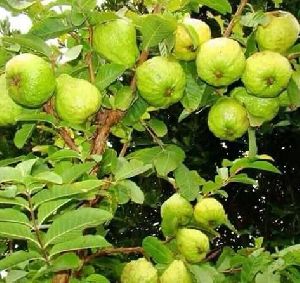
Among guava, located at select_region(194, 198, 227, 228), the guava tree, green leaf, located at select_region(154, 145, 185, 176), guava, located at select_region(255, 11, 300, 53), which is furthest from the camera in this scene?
guava, located at select_region(194, 198, 227, 228)

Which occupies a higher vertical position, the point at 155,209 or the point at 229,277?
the point at 229,277

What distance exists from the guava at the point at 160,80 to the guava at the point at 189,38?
0.03 meters

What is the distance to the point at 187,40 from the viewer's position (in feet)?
4.96

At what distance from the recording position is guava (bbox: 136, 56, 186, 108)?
1.47 metres

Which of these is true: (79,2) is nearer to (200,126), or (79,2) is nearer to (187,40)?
(187,40)

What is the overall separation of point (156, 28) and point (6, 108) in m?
0.42

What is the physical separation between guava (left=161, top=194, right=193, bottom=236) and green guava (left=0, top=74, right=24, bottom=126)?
21.2 inches

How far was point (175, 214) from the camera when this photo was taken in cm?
178

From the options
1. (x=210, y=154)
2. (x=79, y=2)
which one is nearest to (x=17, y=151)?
(x=210, y=154)

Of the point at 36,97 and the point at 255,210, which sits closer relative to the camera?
the point at 36,97

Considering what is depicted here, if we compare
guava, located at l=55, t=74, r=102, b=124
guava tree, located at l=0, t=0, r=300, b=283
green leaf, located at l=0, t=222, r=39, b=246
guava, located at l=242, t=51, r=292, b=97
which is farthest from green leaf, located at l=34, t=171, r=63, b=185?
guava, located at l=242, t=51, r=292, b=97

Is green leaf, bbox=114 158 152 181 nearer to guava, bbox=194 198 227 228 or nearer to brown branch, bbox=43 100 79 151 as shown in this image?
brown branch, bbox=43 100 79 151

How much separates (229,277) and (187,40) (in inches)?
29.4

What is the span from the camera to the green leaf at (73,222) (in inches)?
49.3
